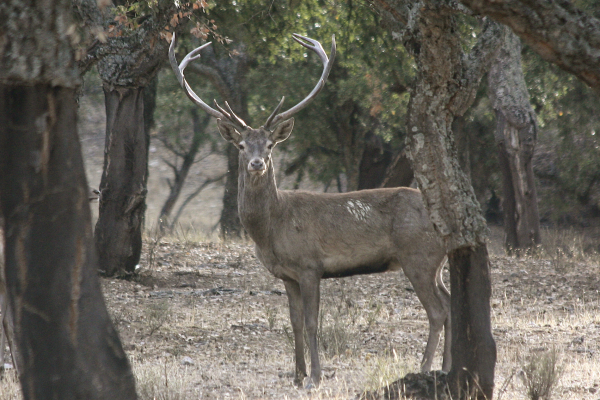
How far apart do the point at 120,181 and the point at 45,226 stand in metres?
7.61

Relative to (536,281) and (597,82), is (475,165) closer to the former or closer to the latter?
(536,281)

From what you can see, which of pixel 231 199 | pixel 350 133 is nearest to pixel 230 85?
pixel 231 199

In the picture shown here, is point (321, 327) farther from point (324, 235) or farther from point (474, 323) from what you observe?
point (474, 323)

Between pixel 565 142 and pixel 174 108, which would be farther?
pixel 174 108

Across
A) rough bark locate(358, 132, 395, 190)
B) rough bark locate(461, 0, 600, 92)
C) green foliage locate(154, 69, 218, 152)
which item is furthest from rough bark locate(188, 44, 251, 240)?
rough bark locate(461, 0, 600, 92)

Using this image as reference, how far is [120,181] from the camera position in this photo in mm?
10945

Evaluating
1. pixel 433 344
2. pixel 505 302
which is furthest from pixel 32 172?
pixel 505 302

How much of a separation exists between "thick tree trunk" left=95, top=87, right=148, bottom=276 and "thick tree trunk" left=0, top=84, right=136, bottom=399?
24.6ft

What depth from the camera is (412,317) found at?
9844 mm

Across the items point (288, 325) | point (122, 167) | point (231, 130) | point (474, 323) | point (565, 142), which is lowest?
point (288, 325)

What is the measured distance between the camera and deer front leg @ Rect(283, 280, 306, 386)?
6.80m

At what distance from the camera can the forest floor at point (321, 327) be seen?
617 cm

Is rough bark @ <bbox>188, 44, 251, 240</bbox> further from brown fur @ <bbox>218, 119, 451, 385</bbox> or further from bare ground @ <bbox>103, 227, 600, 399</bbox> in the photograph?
brown fur @ <bbox>218, 119, 451, 385</bbox>

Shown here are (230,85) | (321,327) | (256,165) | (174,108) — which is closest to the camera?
(256,165)
